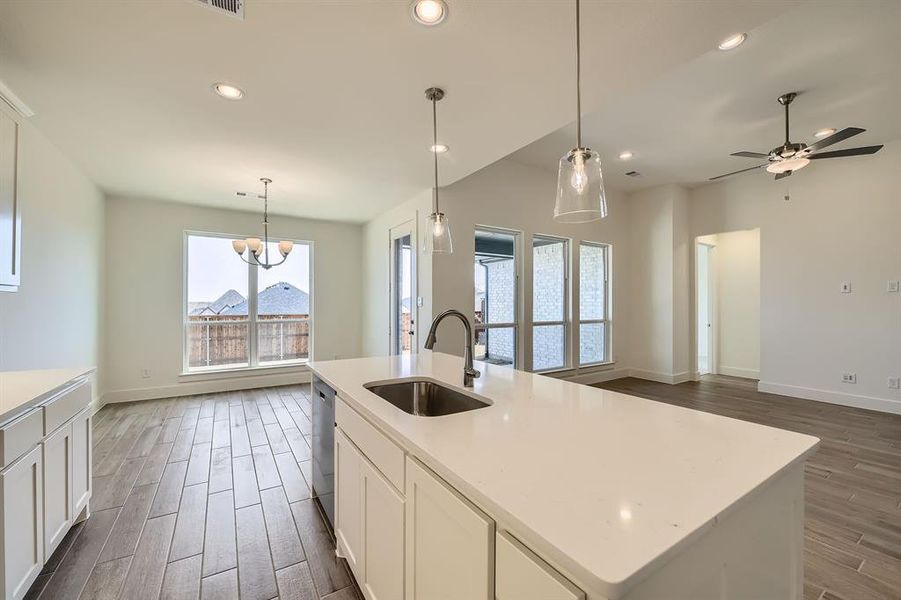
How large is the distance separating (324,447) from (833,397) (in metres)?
5.80

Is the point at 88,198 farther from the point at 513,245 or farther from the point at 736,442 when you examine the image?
the point at 736,442

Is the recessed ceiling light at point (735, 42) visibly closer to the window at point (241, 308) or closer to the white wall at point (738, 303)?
the white wall at point (738, 303)

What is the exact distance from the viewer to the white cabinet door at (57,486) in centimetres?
169

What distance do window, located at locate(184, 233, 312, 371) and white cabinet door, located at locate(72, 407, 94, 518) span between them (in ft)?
10.3

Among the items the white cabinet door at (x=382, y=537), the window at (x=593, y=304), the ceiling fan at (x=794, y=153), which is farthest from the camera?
the window at (x=593, y=304)

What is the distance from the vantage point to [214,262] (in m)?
5.17

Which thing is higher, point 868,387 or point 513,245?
point 513,245

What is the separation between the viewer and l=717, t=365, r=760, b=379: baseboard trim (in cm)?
600

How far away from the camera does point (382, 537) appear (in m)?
1.34

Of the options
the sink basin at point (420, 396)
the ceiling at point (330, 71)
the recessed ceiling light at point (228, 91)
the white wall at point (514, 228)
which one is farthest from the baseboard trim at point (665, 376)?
the recessed ceiling light at point (228, 91)

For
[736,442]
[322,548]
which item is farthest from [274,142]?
[736,442]

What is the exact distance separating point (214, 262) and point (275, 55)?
13.5 ft

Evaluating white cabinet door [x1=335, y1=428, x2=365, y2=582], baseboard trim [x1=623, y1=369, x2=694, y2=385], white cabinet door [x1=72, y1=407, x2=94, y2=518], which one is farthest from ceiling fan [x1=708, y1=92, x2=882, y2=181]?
white cabinet door [x1=72, y1=407, x2=94, y2=518]

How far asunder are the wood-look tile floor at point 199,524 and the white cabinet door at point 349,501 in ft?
0.55
